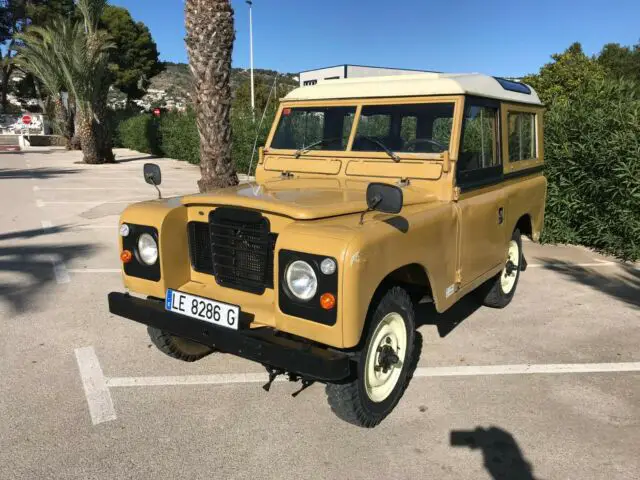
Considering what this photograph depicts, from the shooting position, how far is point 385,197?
2750 mm

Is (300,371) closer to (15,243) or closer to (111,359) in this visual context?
(111,359)

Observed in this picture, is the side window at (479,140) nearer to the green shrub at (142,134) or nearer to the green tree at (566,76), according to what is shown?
the green tree at (566,76)

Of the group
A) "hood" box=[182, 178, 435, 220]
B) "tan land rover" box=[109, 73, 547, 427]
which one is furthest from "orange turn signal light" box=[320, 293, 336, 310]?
"hood" box=[182, 178, 435, 220]

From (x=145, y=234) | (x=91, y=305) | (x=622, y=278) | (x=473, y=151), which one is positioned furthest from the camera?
(x=622, y=278)

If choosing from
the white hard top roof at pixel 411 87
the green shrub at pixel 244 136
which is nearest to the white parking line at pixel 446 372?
the white hard top roof at pixel 411 87

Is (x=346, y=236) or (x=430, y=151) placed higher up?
(x=430, y=151)

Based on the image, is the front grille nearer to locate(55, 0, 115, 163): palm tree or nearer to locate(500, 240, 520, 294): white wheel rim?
locate(500, 240, 520, 294): white wheel rim

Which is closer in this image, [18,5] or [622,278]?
[622,278]

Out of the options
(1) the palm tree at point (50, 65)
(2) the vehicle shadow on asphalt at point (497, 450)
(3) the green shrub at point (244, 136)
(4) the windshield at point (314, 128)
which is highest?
(1) the palm tree at point (50, 65)

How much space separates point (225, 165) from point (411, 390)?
6.22 meters

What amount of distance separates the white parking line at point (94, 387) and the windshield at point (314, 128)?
7.58 ft

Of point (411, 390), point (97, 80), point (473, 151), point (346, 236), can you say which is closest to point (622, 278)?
point (473, 151)

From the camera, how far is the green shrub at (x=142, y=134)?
26969 millimetres

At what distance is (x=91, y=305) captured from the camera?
521 cm
